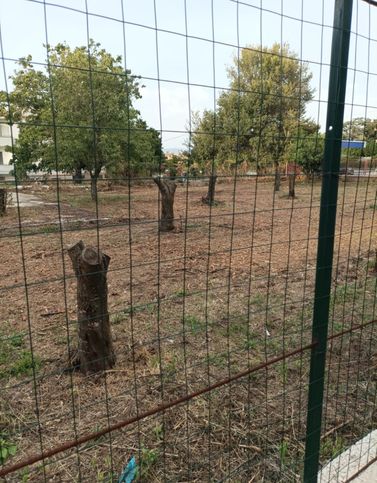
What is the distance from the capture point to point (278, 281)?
Result: 15.0 ft


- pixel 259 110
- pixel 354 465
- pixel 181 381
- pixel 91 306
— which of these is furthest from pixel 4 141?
pixel 354 465

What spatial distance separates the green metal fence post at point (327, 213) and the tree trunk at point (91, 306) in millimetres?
1231

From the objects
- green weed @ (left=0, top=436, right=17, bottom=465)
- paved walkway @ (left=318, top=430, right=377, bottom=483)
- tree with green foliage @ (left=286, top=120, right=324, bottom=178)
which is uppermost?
tree with green foliage @ (left=286, top=120, right=324, bottom=178)

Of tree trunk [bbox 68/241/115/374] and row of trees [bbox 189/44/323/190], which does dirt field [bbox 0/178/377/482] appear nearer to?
tree trunk [bbox 68/241/115/374]

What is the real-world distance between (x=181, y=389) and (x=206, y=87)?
1797 mm

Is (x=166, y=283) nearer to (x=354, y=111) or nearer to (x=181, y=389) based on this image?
(x=181, y=389)

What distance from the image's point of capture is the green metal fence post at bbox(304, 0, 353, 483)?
1.42 m

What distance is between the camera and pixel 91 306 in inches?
95.9

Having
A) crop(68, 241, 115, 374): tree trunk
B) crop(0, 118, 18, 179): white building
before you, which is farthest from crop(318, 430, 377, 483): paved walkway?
crop(0, 118, 18, 179): white building

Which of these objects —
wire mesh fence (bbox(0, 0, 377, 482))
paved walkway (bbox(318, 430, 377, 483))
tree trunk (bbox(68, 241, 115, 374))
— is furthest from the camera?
tree trunk (bbox(68, 241, 115, 374))

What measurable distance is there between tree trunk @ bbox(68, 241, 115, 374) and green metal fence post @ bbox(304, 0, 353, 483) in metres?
1.23

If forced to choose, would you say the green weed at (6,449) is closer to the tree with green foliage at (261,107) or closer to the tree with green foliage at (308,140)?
the tree with green foliage at (261,107)

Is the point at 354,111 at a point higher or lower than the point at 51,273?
higher

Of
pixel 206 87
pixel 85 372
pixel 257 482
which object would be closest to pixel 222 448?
pixel 257 482
